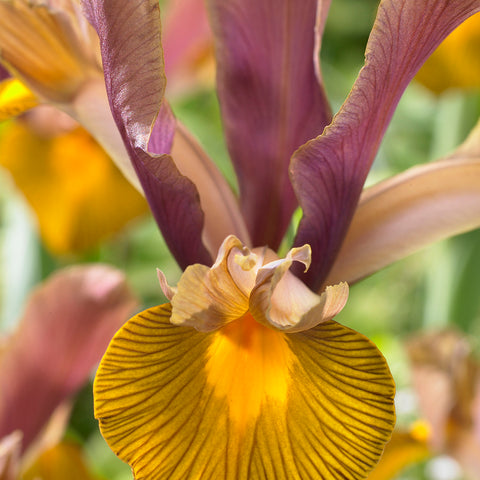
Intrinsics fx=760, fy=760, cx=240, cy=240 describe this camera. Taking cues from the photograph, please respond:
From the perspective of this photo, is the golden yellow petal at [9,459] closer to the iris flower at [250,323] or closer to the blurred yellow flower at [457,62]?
the iris flower at [250,323]

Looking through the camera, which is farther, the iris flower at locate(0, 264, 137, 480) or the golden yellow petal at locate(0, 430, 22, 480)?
the iris flower at locate(0, 264, 137, 480)

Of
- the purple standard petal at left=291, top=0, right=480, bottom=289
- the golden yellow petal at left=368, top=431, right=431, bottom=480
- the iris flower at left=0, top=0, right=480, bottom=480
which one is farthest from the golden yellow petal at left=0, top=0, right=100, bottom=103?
the golden yellow petal at left=368, top=431, right=431, bottom=480

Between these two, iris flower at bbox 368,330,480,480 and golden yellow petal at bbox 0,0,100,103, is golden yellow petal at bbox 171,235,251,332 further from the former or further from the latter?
iris flower at bbox 368,330,480,480

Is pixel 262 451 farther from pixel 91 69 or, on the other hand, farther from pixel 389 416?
pixel 91 69

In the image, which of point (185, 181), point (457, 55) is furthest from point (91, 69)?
point (457, 55)

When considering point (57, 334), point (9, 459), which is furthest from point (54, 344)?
point (9, 459)

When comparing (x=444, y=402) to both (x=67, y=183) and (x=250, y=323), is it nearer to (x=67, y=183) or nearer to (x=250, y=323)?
(x=250, y=323)
